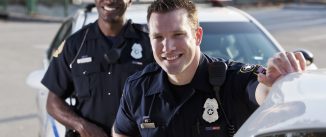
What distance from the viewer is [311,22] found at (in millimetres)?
20719

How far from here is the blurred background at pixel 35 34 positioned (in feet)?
28.7

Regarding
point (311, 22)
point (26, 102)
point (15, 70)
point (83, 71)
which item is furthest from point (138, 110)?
point (311, 22)

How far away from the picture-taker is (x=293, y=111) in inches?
74.8

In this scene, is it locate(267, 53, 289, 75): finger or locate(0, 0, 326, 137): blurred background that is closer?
locate(267, 53, 289, 75): finger

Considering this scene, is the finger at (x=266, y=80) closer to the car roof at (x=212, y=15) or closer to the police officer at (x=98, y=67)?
the police officer at (x=98, y=67)

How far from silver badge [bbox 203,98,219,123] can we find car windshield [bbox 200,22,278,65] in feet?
7.81

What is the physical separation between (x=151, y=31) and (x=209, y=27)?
2.55m

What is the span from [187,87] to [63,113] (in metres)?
1.35

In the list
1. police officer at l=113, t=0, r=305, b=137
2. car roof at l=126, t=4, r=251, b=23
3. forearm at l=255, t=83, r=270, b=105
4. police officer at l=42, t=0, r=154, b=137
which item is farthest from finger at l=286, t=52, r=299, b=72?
car roof at l=126, t=4, r=251, b=23

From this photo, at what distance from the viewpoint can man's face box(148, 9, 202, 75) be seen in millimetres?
2520

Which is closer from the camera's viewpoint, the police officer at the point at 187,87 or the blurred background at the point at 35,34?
the police officer at the point at 187,87

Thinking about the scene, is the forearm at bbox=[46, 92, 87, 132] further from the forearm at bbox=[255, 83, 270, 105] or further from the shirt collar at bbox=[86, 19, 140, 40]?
the forearm at bbox=[255, 83, 270, 105]

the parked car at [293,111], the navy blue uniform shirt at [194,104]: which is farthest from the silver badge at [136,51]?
the parked car at [293,111]

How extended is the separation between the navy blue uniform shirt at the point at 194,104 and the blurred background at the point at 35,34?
3594mm
